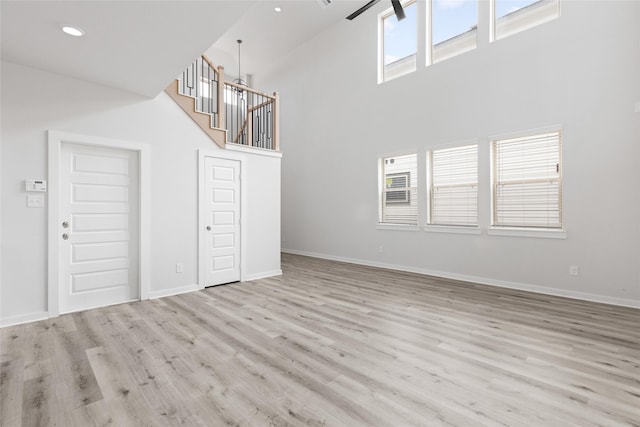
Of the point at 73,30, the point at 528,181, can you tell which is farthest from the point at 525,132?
the point at 73,30

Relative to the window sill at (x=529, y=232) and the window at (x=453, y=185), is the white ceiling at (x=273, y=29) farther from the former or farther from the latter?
the window sill at (x=529, y=232)

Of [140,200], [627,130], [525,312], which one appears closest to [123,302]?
[140,200]

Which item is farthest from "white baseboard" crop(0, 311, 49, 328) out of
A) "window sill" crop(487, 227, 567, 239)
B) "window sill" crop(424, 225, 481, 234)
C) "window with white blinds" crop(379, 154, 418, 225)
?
"window sill" crop(487, 227, 567, 239)

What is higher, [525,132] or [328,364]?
[525,132]

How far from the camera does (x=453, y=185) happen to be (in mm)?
5633

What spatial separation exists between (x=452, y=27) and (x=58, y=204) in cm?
649

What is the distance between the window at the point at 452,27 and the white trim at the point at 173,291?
18.7ft

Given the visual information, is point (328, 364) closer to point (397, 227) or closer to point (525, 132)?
point (397, 227)

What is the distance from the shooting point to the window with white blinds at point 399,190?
6.23 m

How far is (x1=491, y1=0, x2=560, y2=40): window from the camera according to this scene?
15.2 feet

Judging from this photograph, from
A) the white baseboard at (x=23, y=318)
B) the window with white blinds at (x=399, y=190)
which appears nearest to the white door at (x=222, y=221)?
the white baseboard at (x=23, y=318)

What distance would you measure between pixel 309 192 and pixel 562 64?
5.58 meters

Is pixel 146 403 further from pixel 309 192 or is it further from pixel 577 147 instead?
pixel 309 192

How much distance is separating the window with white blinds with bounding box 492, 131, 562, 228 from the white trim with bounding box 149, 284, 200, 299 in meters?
4.79
